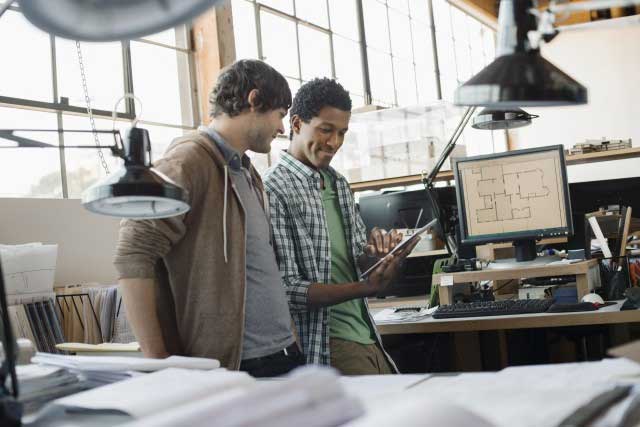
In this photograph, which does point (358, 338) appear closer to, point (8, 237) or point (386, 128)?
point (8, 237)

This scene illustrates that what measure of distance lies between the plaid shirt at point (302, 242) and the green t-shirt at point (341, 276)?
4 centimetres

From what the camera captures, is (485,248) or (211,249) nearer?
(211,249)

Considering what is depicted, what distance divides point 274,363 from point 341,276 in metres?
0.63

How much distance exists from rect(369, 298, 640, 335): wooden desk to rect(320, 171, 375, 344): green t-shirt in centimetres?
26

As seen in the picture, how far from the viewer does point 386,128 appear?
5.82 meters

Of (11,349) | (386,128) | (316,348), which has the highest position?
(386,128)

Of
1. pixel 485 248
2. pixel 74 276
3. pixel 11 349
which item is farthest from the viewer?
pixel 485 248

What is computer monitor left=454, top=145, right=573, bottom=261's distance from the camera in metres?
2.88

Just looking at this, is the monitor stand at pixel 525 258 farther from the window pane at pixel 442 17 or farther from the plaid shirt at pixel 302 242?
the window pane at pixel 442 17

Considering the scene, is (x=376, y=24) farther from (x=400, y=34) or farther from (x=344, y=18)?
(x=344, y=18)

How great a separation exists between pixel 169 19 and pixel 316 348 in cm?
121

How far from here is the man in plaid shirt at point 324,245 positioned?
2.19 metres

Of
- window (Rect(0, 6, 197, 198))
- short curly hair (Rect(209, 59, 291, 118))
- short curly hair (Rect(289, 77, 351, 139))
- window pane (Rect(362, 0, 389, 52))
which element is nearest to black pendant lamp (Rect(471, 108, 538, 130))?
short curly hair (Rect(289, 77, 351, 139))

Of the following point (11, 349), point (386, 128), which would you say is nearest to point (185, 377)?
point (11, 349)
